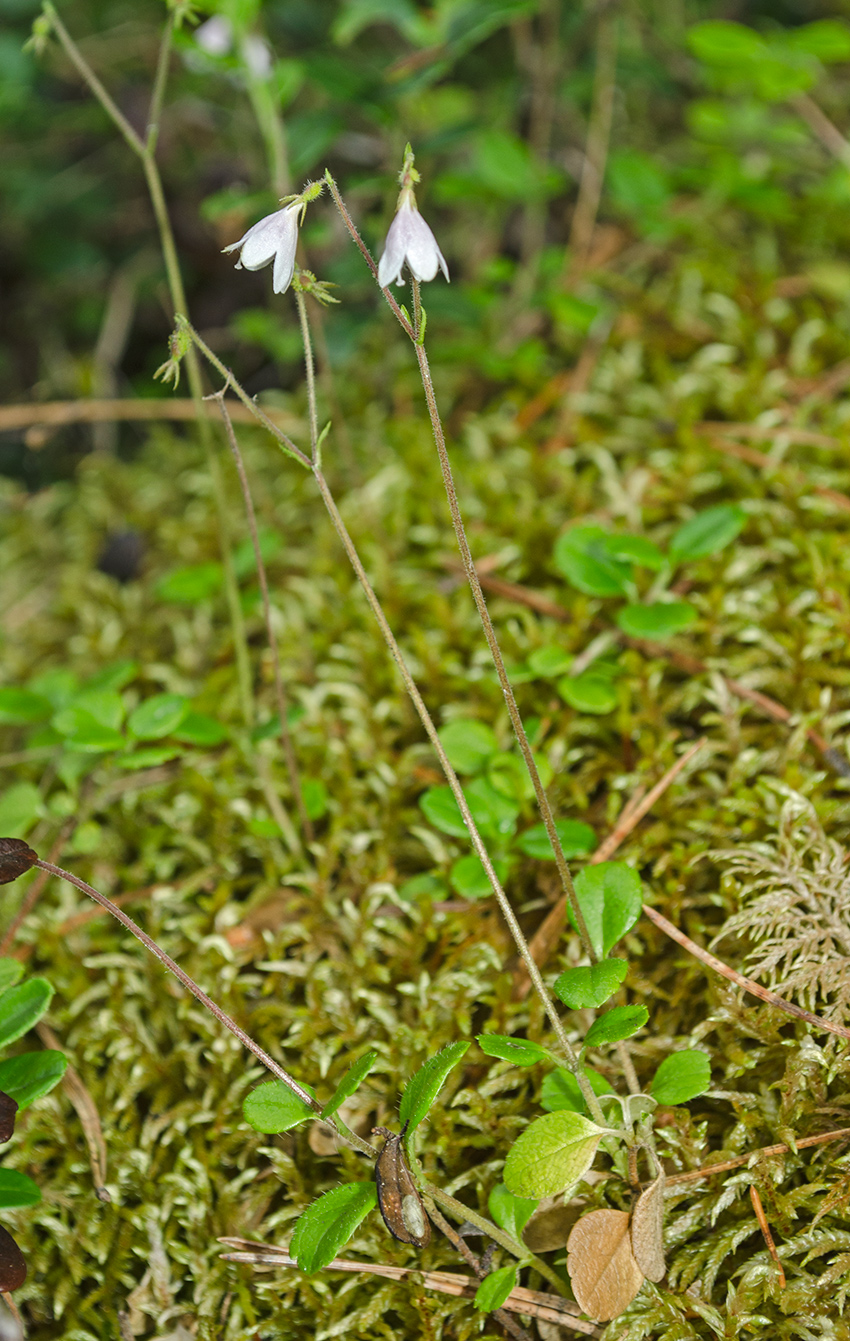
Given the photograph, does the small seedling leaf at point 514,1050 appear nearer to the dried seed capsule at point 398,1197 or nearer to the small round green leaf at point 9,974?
the dried seed capsule at point 398,1197

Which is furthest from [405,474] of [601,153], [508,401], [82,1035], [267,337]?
[82,1035]

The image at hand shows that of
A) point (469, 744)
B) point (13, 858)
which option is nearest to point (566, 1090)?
point (469, 744)

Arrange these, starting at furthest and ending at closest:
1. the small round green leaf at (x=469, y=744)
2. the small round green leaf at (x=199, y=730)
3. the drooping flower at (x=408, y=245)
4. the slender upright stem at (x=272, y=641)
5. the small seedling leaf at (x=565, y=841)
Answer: the small round green leaf at (x=199, y=730)
the small round green leaf at (x=469, y=744)
the small seedling leaf at (x=565, y=841)
the slender upright stem at (x=272, y=641)
the drooping flower at (x=408, y=245)

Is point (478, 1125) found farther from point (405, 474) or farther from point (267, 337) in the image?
point (267, 337)

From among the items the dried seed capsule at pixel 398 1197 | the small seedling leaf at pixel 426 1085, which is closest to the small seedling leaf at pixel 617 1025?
the small seedling leaf at pixel 426 1085

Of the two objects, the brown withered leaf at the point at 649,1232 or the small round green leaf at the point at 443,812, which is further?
the small round green leaf at the point at 443,812

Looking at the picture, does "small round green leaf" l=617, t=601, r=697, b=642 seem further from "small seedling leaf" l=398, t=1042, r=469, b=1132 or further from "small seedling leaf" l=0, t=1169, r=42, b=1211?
"small seedling leaf" l=0, t=1169, r=42, b=1211

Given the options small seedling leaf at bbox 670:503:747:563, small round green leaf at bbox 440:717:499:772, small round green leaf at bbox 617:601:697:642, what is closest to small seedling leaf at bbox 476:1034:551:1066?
small round green leaf at bbox 440:717:499:772
